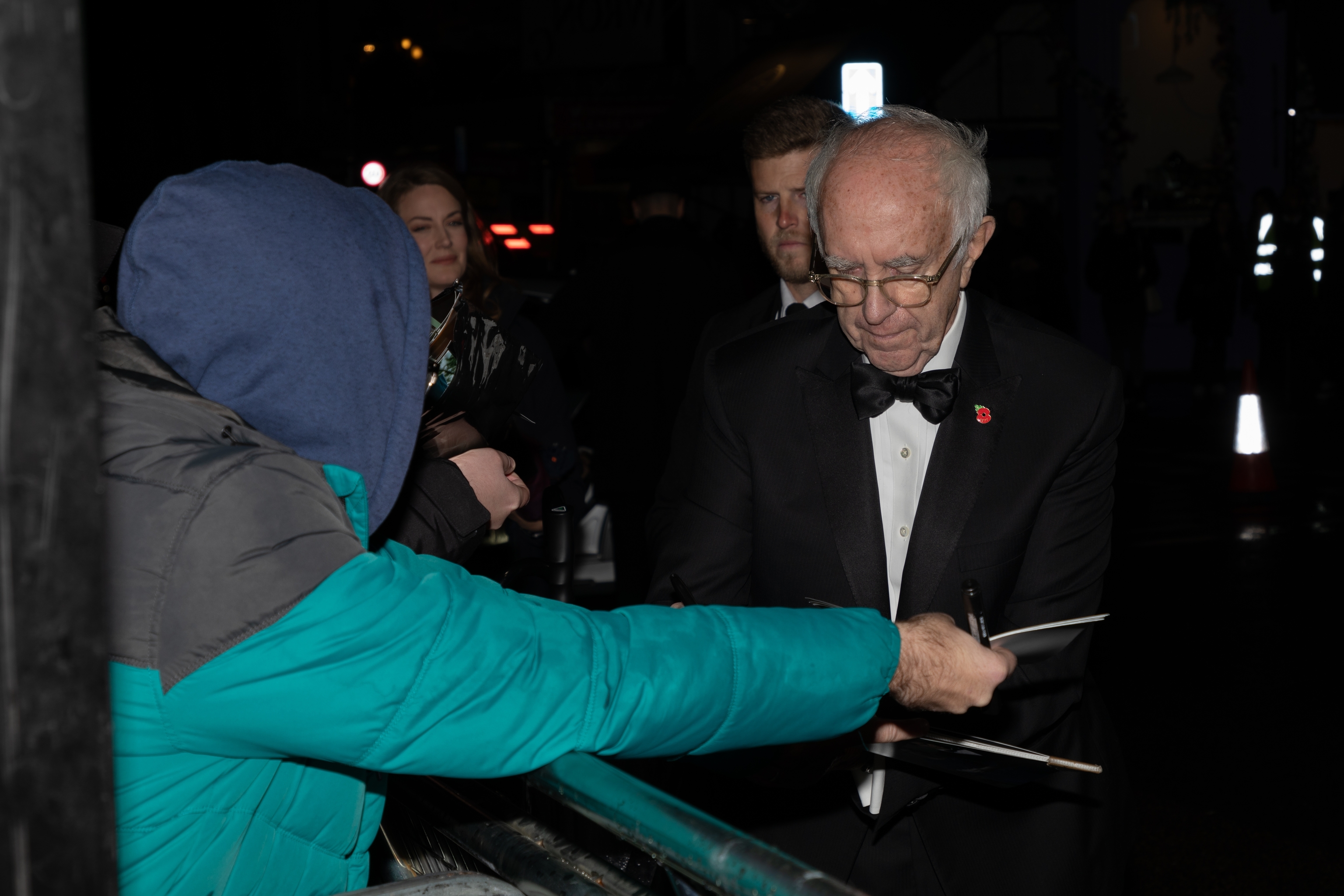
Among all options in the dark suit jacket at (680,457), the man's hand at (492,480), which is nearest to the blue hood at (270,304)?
the man's hand at (492,480)

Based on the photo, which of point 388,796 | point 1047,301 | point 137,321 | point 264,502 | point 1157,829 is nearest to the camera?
point 264,502

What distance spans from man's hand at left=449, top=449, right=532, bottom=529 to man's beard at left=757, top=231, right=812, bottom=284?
1479 millimetres

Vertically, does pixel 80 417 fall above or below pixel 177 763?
above

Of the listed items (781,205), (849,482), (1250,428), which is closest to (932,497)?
(849,482)

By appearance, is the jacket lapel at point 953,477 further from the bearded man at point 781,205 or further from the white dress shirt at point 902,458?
the bearded man at point 781,205

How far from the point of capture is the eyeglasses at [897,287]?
2557 millimetres

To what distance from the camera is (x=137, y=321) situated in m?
1.57

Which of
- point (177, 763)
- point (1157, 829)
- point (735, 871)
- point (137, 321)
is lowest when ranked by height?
point (1157, 829)

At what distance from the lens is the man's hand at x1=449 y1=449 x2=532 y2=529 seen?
103 inches

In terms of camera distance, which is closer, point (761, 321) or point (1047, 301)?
point (761, 321)

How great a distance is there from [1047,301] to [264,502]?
1290cm

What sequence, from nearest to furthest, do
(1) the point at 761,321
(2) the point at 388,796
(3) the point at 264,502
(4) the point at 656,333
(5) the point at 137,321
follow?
(3) the point at 264,502, (5) the point at 137,321, (2) the point at 388,796, (1) the point at 761,321, (4) the point at 656,333

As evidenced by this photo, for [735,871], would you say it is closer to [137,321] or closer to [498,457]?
[137,321]

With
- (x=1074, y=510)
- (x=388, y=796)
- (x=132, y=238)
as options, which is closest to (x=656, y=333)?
(x=1074, y=510)
